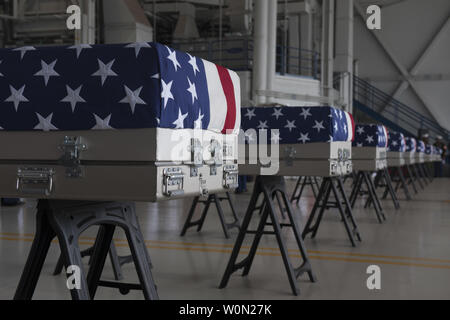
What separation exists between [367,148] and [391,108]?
20700 mm

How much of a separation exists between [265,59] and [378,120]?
1305 cm

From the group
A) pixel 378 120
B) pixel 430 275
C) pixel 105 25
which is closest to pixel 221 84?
pixel 430 275

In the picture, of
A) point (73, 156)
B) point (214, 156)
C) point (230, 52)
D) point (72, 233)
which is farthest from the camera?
point (230, 52)

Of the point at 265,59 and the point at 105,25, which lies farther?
the point at 105,25

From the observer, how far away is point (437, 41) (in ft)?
90.2

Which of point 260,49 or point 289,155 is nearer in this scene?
point 289,155

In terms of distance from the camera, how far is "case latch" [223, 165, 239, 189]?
3.00 m

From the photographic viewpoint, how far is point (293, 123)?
516cm

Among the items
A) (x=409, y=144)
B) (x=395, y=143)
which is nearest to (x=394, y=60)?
(x=409, y=144)

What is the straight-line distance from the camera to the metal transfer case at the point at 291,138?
514cm

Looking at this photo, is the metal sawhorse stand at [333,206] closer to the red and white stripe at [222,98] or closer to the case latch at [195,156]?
the red and white stripe at [222,98]

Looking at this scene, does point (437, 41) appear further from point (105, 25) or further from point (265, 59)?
point (105, 25)

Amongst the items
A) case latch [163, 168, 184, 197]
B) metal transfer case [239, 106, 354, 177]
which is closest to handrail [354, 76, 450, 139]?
metal transfer case [239, 106, 354, 177]

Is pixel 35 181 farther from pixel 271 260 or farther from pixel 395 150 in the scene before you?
pixel 395 150
